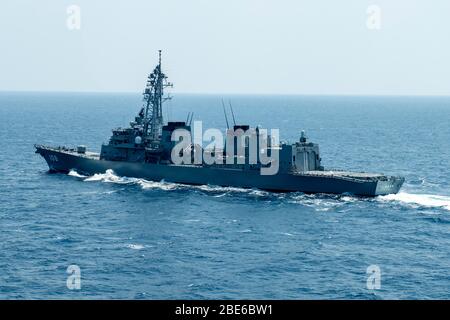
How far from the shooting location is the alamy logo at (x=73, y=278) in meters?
32.7

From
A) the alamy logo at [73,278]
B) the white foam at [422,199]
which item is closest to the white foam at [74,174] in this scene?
the white foam at [422,199]

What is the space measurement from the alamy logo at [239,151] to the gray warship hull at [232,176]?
0.98 m

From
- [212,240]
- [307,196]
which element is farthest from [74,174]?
[212,240]

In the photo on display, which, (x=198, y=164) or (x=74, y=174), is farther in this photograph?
(x=74, y=174)

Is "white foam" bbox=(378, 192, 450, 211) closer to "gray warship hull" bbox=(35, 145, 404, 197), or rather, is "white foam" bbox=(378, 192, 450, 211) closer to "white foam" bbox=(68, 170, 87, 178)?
"gray warship hull" bbox=(35, 145, 404, 197)

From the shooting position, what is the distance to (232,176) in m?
62.1

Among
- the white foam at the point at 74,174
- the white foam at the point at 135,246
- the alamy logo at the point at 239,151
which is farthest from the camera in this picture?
the white foam at the point at 74,174

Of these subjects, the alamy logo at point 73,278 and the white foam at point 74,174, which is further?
the white foam at point 74,174

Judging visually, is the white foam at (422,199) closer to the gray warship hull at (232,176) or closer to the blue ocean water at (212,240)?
the blue ocean water at (212,240)

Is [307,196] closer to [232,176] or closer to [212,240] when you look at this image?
[232,176]

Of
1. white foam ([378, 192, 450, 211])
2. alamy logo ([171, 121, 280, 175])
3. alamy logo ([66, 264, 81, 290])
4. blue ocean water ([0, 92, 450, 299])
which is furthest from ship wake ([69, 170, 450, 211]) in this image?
alamy logo ([66, 264, 81, 290])

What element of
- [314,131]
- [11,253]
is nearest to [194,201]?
[11,253]

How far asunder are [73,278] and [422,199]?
35038 mm
